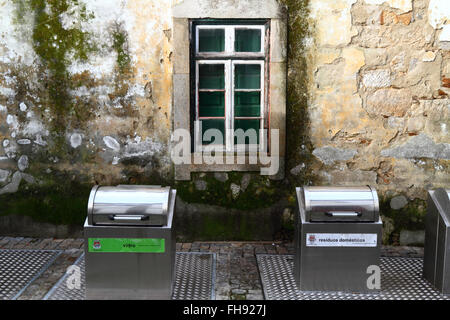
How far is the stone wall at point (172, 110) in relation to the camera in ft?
18.9

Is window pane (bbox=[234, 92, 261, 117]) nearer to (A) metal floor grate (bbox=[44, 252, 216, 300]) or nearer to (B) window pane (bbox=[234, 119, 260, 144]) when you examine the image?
(B) window pane (bbox=[234, 119, 260, 144])

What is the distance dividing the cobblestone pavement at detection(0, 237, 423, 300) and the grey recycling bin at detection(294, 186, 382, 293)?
0.63 m

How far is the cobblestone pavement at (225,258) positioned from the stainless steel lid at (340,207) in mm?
996

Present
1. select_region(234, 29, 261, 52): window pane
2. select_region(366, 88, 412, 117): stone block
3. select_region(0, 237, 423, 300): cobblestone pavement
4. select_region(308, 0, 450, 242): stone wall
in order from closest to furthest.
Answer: select_region(0, 237, 423, 300): cobblestone pavement → select_region(308, 0, 450, 242): stone wall → select_region(366, 88, 412, 117): stone block → select_region(234, 29, 261, 52): window pane

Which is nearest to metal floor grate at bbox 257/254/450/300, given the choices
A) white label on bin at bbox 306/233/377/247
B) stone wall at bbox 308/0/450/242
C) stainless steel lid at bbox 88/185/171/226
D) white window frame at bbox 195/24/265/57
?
white label on bin at bbox 306/233/377/247

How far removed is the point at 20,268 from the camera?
5.11m

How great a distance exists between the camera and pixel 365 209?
4418mm

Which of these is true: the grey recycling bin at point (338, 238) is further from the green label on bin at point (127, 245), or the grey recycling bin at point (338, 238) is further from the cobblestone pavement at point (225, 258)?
the green label on bin at point (127, 245)

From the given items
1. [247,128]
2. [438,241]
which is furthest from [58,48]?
[438,241]

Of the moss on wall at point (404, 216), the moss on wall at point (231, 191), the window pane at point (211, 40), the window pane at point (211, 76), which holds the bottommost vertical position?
the moss on wall at point (404, 216)

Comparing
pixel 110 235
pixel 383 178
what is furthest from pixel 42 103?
pixel 383 178

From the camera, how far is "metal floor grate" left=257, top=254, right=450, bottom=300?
14.6ft

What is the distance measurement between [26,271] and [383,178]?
4.51m

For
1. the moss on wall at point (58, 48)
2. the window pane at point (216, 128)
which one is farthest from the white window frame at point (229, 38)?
the moss on wall at point (58, 48)
